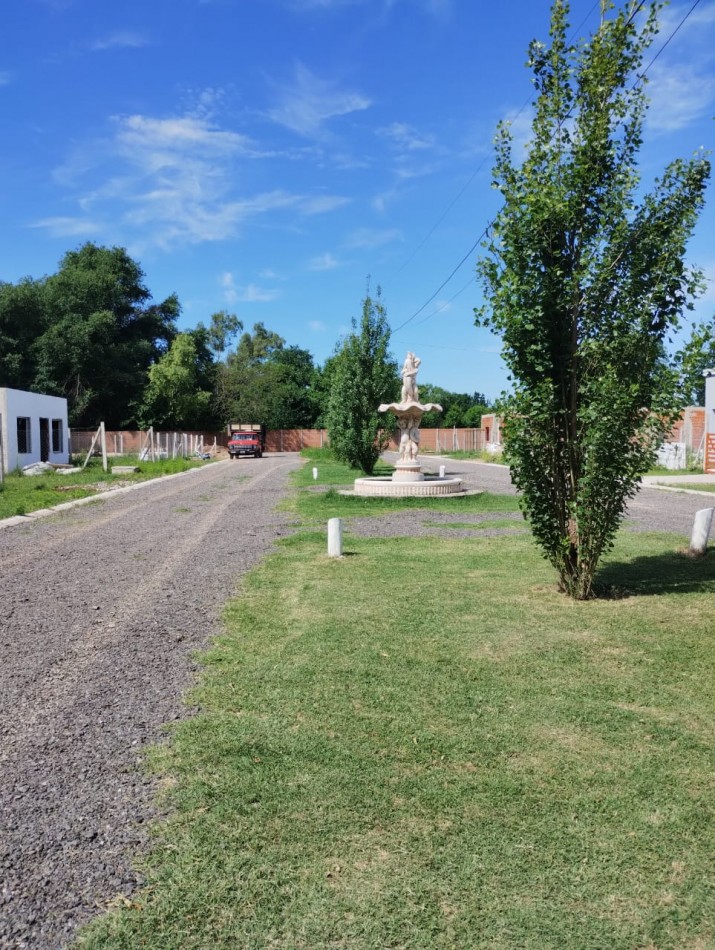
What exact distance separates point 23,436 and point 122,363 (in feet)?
85.9

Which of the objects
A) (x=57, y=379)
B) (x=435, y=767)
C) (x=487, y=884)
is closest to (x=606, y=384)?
(x=435, y=767)

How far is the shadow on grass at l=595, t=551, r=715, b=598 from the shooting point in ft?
23.3

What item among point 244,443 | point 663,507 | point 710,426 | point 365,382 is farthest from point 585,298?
point 244,443

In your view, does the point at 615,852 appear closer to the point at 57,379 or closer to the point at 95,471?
the point at 95,471

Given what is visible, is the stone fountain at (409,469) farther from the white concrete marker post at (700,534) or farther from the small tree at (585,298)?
the small tree at (585,298)

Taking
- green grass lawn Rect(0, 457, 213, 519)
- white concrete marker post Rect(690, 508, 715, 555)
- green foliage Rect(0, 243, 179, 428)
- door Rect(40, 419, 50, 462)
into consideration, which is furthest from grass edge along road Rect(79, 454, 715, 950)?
green foliage Rect(0, 243, 179, 428)

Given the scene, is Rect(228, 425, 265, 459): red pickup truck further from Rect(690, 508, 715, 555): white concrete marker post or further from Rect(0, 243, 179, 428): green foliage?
Rect(690, 508, 715, 555): white concrete marker post

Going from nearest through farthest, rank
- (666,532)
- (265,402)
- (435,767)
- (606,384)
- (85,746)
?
(435,767) → (85,746) → (606,384) → (666,532) → (265,402)

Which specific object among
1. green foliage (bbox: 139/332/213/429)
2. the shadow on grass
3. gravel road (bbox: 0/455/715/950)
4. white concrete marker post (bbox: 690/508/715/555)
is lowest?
gravel road (bbox: 0/455/715/950)

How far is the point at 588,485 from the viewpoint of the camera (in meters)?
6.26

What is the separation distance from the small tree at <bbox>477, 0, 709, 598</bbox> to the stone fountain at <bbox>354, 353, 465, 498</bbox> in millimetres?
10301

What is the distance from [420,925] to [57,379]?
53083 millimetres

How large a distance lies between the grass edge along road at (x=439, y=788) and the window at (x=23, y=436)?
26510mm

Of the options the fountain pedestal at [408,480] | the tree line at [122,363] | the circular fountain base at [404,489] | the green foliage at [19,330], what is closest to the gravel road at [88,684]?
the circular fountain base at [404,489]
